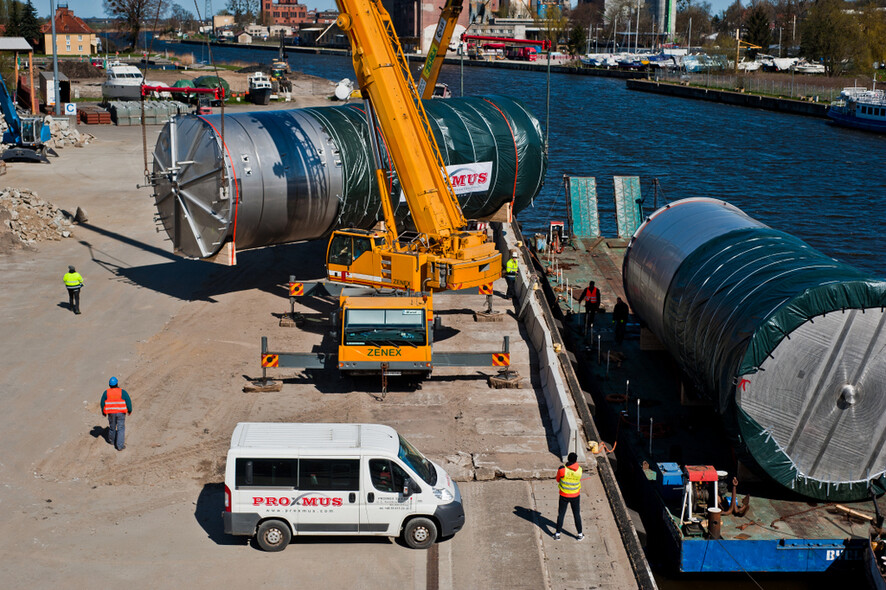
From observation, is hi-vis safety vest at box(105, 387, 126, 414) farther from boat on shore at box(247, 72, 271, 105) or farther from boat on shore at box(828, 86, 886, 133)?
boat on shore at box(828, 86, 886, 133)

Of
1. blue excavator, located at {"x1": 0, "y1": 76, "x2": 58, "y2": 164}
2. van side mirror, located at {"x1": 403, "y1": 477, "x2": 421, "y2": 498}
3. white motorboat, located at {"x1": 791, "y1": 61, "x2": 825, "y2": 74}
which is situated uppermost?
white motorboat, located at {"x1": 791, "y1": 61, "x2": 825, "y2": 74}

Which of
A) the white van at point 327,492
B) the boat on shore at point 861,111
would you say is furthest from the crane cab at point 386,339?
the boat on shore at point 861,111

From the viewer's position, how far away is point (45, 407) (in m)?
20.8

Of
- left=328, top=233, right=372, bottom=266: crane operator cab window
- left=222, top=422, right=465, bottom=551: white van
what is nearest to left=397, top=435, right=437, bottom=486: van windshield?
left=222, top=422, right=465, bottom=551: white van

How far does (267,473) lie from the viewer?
15031 mm

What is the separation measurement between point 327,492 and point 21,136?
4454cm

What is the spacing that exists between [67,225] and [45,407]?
58.1 ft

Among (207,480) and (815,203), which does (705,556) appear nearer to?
(207,480)

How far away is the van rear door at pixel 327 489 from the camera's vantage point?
1505cm

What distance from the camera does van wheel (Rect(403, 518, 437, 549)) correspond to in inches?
603

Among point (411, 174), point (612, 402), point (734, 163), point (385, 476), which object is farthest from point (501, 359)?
point (734, 163)

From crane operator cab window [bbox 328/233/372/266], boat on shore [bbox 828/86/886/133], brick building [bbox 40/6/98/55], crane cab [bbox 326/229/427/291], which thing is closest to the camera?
crane cab [bbox 326/229/427/291]

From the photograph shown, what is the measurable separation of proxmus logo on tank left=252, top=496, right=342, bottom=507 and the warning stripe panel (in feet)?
24.3

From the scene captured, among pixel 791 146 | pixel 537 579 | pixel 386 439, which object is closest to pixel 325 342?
pixel 386 439
